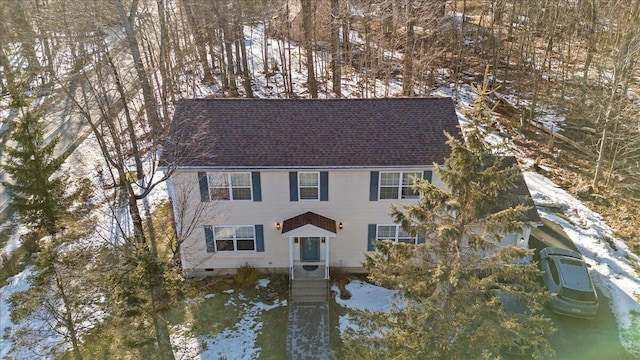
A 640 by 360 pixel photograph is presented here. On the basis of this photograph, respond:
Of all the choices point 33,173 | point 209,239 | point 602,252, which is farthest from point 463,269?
point 33,173

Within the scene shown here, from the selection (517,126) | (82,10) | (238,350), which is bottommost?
(238,350)

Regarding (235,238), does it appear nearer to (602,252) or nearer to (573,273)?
(573,273)

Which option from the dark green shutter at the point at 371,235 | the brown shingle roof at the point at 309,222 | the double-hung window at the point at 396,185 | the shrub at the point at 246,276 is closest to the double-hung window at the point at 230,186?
the brown shingle roof at the point at 309,222

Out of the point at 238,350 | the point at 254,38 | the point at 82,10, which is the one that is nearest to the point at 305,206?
the point at 238,350

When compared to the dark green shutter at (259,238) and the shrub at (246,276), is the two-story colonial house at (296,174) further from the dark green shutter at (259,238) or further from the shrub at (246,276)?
the shrub at (246,276)

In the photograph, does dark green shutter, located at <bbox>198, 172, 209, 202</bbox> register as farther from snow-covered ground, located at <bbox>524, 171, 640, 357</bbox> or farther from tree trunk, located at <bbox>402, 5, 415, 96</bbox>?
tree trunk, located at <bbox>402, 5, 415, 96</bbox>

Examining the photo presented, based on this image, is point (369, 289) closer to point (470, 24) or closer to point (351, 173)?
point (351, 173)
